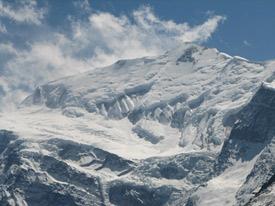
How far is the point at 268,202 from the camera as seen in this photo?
174 metres

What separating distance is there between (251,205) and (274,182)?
814 centimetres

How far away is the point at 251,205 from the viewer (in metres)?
175

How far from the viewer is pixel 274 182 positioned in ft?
593

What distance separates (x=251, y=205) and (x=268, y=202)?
2.91m

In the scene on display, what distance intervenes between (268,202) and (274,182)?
7638mm
